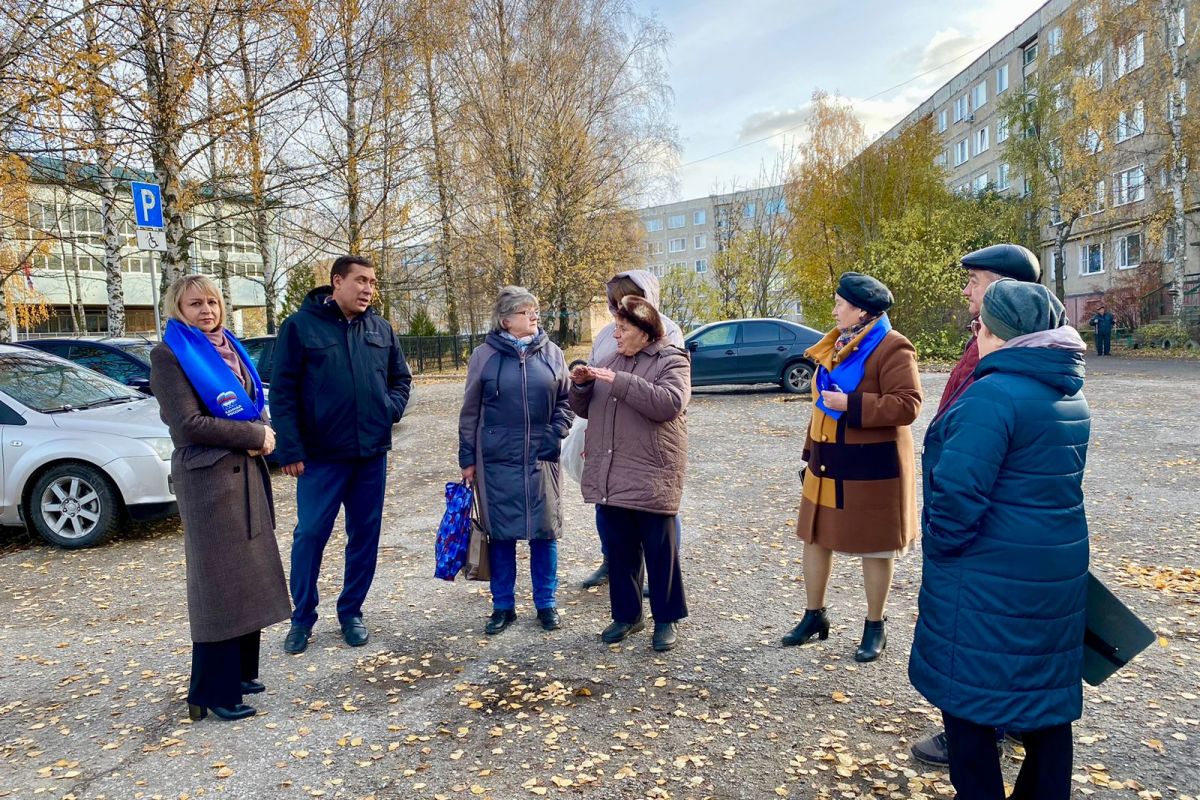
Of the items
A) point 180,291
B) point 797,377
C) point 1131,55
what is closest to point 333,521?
point 180,291

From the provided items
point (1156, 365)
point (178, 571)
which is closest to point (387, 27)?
point (178, 571)

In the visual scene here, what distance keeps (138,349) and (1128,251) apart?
122ft

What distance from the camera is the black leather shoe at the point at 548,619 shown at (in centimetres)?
447

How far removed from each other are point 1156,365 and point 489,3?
22.3m

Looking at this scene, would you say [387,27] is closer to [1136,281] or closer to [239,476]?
[239,476]

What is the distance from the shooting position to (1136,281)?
2827 centimetres

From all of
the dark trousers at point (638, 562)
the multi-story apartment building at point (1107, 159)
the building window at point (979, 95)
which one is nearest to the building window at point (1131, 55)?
the multi-story apartment building at point (1107, 159)

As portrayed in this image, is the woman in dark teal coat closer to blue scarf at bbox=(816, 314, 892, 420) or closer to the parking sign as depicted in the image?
blue scarf at bbox=(816, 314, 892, 420)

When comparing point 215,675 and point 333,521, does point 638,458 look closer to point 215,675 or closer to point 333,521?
point 333,521

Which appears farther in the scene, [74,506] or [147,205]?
[147,205]

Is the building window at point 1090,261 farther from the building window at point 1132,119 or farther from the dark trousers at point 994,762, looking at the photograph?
the dark trousers at point 994,762

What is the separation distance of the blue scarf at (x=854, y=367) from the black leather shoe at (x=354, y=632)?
2781 mm

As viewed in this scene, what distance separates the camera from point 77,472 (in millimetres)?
6426

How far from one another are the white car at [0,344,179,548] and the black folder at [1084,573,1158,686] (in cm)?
650
